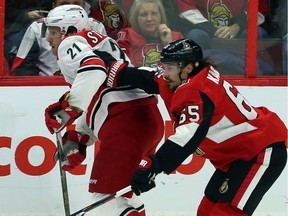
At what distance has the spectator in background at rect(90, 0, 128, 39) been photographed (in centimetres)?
455

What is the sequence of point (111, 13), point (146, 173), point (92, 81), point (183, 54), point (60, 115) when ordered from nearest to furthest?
point (146, 173) < point (183, 54) < point (92, 81) < point (60, 115) < point (111, 13)

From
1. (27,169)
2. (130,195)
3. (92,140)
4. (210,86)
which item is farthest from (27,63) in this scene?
(210,86)

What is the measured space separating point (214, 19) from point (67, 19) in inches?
44.1

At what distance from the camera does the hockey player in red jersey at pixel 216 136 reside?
324cm

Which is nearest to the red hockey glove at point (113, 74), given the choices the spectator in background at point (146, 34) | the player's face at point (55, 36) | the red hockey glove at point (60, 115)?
the red hockey glove at point (60, 115)

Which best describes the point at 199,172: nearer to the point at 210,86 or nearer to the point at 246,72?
the point at 246,72

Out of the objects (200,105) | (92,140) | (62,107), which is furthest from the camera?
(92,140)

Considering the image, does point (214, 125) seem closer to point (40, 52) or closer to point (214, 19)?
point (214, 19)

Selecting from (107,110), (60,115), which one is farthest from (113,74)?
(60,115)

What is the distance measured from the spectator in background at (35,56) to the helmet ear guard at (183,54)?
1.23 metres

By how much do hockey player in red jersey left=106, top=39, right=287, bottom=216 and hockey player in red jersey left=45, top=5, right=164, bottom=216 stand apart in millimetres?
224

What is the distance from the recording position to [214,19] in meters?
4.63

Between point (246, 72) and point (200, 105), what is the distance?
1380 millimetres

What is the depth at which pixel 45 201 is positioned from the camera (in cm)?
445
